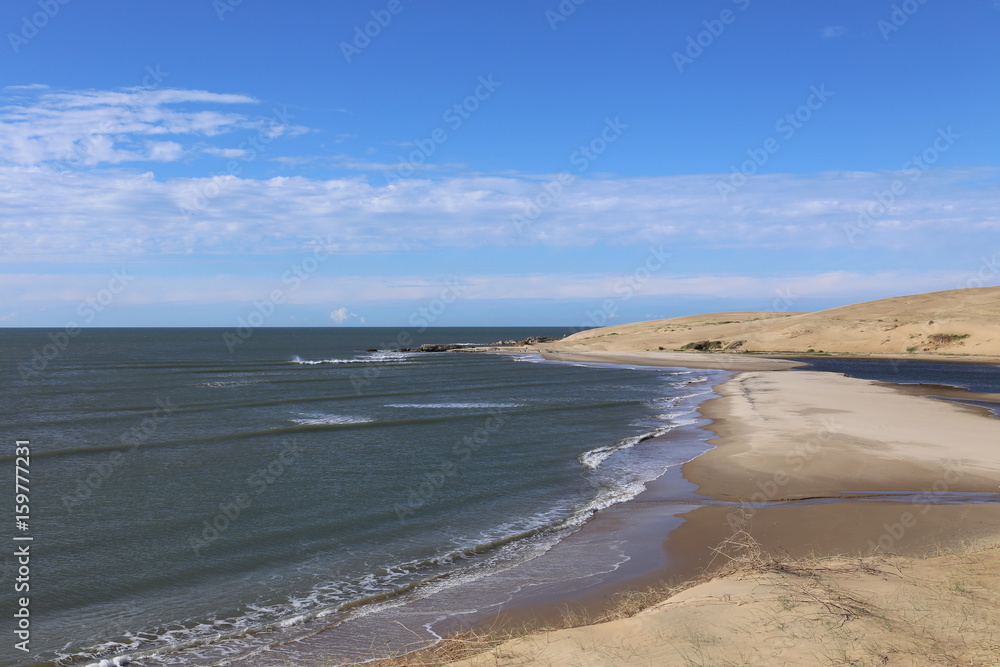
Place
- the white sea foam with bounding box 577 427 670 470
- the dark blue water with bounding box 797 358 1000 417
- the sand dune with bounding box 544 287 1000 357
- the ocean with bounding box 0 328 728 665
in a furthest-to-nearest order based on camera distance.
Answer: the sand dune with bounding box 544 287 1000 357
the dark blue water with bounding box 797 358 1000 417
the white sea foam with bounding box 577 427 670 470
the ocean with bounding box 0 328 728 665

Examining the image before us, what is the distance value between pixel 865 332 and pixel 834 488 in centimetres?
7064

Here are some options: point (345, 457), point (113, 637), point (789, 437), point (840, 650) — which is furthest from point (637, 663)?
point (789, 437)

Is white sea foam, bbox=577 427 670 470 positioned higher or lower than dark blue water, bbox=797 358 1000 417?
higher

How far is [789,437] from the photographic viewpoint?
68.2 ft

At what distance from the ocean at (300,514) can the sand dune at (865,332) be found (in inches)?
1982

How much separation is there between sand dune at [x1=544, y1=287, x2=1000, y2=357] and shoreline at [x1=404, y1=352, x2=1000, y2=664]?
162 feet

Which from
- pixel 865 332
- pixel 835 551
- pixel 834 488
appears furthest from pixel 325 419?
pixel 865 332

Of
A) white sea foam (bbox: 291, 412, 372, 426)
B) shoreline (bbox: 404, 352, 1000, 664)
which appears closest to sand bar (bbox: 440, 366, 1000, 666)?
shoreline (bbox: 404, 352, 1000, 664)

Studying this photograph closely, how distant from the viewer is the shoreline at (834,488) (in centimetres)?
1077

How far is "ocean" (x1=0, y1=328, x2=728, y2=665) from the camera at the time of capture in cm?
874

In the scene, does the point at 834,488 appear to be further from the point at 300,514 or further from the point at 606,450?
the point at 300,514

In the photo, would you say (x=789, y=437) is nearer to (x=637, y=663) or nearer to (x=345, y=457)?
(x=345, y=457)

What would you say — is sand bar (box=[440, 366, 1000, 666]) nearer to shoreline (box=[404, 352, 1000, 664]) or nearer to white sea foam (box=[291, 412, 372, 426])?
shoreline (box=[404, 352, 1000, 664])

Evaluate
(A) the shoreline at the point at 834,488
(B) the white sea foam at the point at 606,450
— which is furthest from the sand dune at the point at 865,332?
(B) the white sea foam at the point at 606,450
